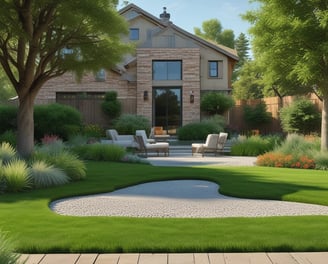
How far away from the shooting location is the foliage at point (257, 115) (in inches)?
1120

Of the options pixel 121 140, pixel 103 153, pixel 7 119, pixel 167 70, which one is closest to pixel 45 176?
pixel 103 153

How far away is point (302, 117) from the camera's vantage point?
23.8m

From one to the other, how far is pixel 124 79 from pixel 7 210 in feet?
76.4

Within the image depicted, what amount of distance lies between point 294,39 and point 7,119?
13.7 meters

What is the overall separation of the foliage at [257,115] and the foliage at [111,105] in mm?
8706

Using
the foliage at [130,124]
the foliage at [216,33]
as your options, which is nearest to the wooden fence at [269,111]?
the foliage at [130,124]

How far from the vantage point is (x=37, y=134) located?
68.5ft

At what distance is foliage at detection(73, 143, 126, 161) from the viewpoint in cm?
1591

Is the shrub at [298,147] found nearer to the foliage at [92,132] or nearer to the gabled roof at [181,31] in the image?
the foliage at [92,132]

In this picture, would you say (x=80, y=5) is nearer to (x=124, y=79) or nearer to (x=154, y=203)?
(x=154, y=203)

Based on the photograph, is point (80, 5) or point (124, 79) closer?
point (80, 5)

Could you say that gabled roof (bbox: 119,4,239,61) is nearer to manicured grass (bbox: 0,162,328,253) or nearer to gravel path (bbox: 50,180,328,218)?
gravel path (bbox: 50,180,328,218)

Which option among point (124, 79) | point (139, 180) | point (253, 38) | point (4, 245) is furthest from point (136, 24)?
point (4, 245)

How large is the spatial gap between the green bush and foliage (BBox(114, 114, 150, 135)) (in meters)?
6.27
